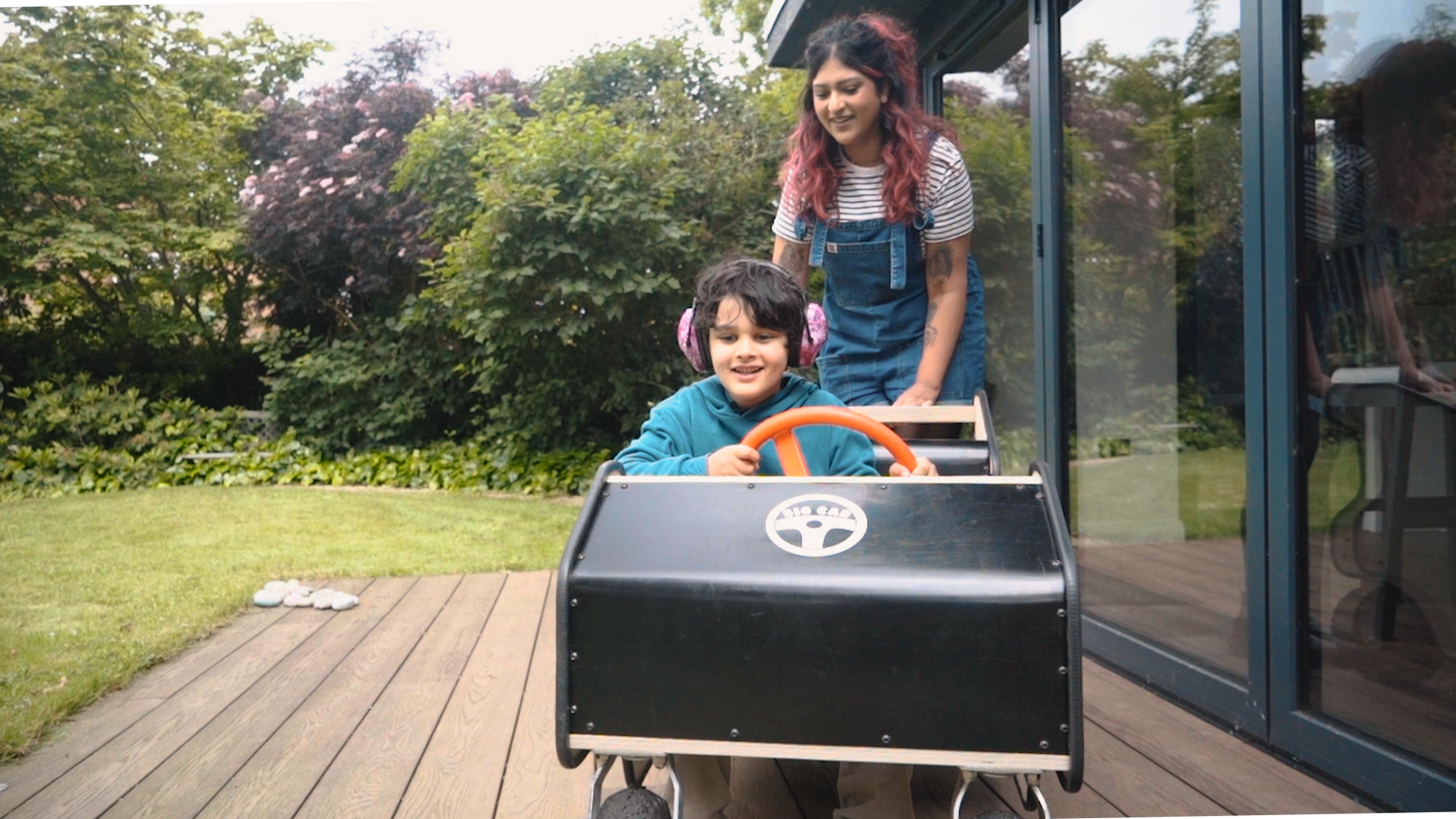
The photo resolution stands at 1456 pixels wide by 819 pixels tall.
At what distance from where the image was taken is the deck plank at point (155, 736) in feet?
6.95

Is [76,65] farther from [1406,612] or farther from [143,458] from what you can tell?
[1406,612]

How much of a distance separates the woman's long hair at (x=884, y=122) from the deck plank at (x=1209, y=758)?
4.14 ft

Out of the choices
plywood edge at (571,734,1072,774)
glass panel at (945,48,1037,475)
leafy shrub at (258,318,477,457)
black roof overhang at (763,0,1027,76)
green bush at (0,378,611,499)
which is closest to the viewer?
plywood edge at (571,734,1072,774)

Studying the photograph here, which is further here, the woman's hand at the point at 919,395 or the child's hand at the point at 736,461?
the woman's hand at the point at 919,395

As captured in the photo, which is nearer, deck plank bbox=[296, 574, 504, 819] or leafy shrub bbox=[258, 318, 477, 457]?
deck plank bbox=[296, 574, 504, 819]

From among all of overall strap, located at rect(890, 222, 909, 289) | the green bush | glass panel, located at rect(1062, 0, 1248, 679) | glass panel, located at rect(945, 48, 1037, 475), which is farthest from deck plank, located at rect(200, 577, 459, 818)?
the green bush

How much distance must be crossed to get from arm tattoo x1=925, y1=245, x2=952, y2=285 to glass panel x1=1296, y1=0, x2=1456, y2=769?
76 centimetres

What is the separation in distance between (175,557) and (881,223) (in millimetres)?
3966

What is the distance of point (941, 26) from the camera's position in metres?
4.03

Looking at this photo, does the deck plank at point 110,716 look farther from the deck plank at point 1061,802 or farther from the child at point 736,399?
the deck plank at point 1061,802

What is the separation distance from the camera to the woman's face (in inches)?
99.8

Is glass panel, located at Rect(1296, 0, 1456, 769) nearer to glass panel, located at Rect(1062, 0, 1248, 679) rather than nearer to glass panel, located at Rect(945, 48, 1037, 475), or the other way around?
glass panel, located at Rect(1062, 0, 1248, 679)

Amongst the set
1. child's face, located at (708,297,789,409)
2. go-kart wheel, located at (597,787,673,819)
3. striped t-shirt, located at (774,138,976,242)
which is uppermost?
striped t-shirt, located at (774,138,976,242)

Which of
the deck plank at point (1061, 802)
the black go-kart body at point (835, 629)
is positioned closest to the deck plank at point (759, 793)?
the deck plank at point (1061, 802)
